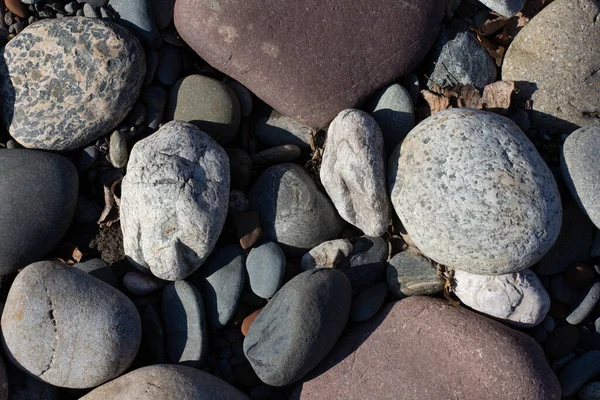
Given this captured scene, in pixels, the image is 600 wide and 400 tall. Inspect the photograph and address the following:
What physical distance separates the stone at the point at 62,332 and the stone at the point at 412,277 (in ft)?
4.95

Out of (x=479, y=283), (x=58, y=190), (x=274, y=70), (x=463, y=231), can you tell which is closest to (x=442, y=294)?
(x=479, y=283)

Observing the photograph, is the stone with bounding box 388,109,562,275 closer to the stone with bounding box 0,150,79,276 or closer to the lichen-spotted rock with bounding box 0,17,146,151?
the lichen-spotted rock with bounding box 0,17,146,151

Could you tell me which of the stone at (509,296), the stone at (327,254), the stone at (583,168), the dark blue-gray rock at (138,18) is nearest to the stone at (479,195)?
the stone at (509,296)

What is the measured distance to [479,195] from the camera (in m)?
2.66

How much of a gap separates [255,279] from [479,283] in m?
1.24

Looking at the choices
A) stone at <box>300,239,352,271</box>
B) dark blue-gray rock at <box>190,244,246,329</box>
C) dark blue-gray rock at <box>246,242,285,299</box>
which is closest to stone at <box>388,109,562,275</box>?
stone at <box>300,239,352,271</box>

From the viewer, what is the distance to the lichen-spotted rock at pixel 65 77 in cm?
300

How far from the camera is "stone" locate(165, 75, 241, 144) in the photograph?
3127 mm

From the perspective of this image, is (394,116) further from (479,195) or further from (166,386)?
(166,386)

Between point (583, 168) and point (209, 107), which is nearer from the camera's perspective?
point (583, 168)

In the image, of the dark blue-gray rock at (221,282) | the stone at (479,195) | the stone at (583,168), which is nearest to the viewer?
the stone at (479,195)

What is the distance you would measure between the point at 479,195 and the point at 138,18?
7.18 feet

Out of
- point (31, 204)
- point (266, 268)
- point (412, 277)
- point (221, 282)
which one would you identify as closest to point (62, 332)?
point (31, 204)

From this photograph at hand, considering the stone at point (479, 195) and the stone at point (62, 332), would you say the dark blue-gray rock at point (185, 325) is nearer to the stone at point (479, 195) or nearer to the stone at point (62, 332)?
the stone at point (62, 332)
